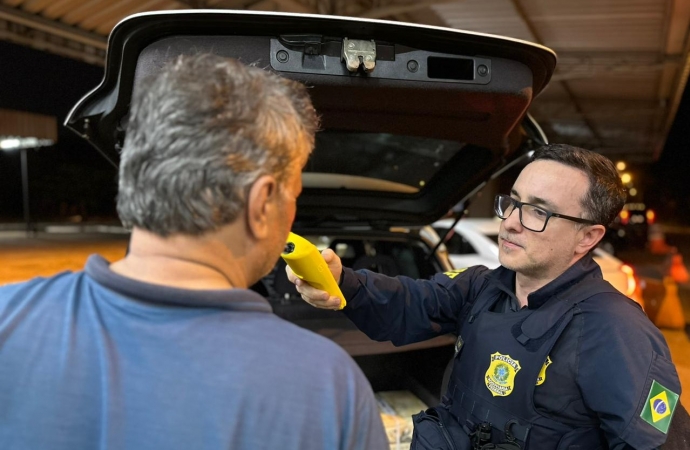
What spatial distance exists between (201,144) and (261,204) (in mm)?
118

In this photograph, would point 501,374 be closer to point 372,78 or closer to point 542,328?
point 542,328

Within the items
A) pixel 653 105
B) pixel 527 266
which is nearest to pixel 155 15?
pixel 527 266

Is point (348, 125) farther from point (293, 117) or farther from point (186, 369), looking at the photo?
point (186, 369)

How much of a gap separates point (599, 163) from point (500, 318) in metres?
0.54

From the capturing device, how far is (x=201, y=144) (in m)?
0.73

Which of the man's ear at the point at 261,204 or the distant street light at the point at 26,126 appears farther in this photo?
the distant street light at the point at 26,126

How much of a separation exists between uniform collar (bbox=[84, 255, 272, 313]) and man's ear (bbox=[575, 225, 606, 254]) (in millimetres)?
1138

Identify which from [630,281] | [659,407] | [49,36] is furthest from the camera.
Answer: [49,36]

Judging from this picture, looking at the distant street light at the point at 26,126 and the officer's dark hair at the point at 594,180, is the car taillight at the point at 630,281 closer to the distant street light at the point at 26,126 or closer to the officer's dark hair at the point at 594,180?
the officer's dark hair at the point at 594,180

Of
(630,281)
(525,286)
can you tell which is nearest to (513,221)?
(525,286)

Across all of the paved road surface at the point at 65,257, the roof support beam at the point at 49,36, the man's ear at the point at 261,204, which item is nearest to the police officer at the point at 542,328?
the man's ear at the point at 261,204

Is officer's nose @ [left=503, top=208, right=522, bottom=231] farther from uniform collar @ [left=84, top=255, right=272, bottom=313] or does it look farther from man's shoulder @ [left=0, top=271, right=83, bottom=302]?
man's shoulder @ [left=0, top=271, right=83, bottom=302]

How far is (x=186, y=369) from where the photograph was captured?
26.9 inches

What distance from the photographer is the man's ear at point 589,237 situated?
5.07 ft
